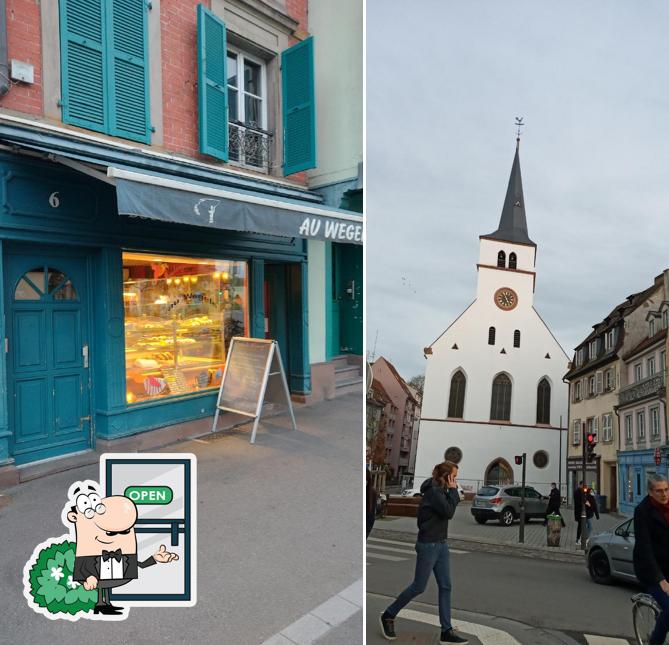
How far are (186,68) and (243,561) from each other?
3.80 meters

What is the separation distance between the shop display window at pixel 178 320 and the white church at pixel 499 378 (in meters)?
3.78

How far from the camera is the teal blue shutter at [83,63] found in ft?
12.4

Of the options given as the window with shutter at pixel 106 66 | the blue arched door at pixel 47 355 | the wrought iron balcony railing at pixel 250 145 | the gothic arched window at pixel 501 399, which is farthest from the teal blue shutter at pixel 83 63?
the gothic arched window at pixel 501 399

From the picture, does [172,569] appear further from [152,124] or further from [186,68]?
[186,68]

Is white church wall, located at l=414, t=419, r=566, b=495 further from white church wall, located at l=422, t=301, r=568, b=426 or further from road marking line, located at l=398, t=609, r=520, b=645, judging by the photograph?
road marking line, located at l=398, t=609, r=520, b=645

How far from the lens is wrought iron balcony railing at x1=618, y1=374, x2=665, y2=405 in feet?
2.80

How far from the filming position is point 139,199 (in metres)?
3.20

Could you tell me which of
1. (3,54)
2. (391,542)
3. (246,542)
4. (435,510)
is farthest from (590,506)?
(3,54)

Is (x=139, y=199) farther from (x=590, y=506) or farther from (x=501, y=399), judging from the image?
(x=590, y=506)

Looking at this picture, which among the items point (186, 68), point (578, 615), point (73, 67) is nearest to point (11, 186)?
point (73, 67)

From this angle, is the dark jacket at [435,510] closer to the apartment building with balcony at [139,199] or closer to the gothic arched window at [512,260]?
the gothic arched window at [512,260]

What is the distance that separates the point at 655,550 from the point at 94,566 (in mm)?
1397

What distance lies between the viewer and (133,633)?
1817mm

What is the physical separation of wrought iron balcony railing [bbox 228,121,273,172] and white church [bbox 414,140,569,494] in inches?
181
